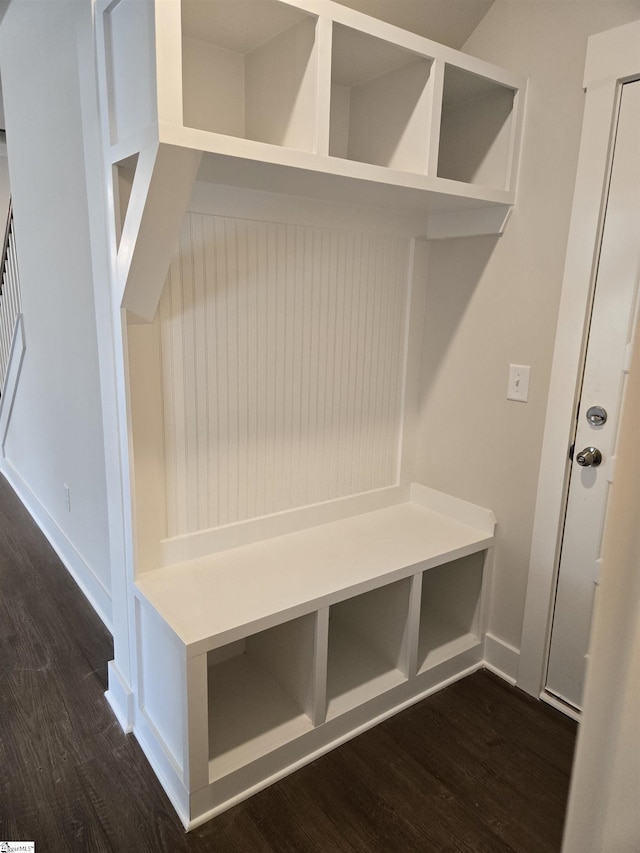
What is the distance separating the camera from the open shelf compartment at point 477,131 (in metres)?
1.83

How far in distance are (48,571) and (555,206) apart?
2672mm

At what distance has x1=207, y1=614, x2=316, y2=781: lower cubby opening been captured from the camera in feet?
5.38

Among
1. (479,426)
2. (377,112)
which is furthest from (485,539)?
(377,112)

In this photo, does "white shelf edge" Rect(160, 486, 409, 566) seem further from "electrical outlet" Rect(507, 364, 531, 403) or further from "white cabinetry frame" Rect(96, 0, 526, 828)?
"electrical outlet" Rect(507, 364, 531, 403)

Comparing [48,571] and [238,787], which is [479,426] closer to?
[238,787]

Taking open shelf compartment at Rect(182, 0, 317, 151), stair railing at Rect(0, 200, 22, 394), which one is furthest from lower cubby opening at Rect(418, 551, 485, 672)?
stair railing at Rect(0, 200, 22, 394)

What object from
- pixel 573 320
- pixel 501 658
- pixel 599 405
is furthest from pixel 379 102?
pixel 501 658

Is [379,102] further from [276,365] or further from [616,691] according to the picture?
[616,691]

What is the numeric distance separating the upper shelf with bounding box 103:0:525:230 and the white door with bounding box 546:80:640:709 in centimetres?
36

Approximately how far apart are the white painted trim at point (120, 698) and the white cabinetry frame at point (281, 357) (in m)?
0.04

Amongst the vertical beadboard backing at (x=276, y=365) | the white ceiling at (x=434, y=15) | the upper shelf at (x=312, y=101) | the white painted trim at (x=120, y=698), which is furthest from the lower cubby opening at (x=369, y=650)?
the white ceiling at (x=434, y=15)

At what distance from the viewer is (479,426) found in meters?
2.11

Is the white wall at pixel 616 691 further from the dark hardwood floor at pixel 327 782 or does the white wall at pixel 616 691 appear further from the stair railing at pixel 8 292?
the stair railing at pixel 8 292

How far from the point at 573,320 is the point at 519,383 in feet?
0.91
